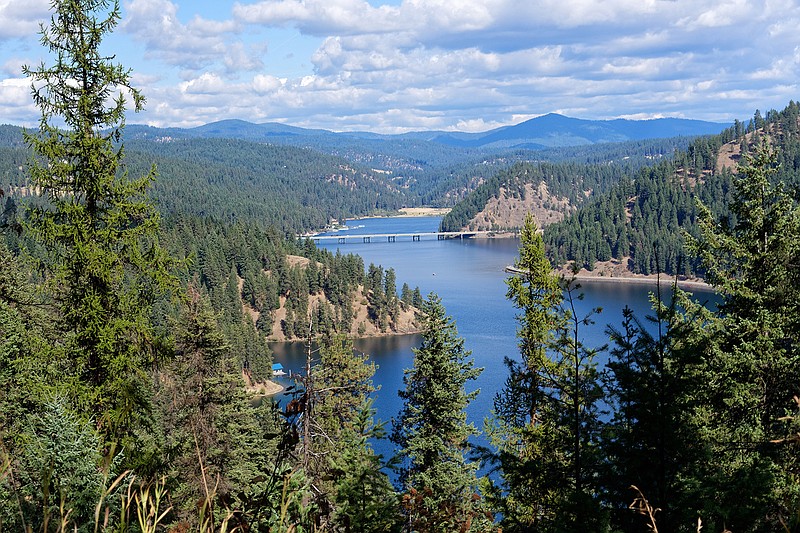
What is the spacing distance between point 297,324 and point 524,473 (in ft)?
A: 352

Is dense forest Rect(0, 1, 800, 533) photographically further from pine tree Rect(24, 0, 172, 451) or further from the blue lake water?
the blue lake water

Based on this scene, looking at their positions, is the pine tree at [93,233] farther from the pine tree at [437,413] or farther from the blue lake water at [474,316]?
the blue lake water at [474,316]

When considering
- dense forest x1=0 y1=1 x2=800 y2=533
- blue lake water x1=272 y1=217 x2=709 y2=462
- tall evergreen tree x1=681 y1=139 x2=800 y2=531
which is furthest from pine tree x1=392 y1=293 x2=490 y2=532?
blue lake water x1=272 y1=217 x2=709 y2=462

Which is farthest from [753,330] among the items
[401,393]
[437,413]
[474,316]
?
[474,316]

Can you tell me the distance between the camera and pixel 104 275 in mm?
10758

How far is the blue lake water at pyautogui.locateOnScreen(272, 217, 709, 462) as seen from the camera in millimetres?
68688

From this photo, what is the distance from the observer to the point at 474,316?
10225 cm

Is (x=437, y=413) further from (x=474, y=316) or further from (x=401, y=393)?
(x=474, y=316)

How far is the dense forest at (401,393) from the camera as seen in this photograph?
19.5ft

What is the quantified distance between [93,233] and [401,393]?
486 inches

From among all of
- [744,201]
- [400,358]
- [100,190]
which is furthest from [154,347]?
[400,358]

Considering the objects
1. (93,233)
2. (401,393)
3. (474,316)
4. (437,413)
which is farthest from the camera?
(474,316)

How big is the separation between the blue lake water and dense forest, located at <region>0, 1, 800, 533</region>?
15131mm

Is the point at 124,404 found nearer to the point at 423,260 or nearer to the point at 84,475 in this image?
the point at 84,475
